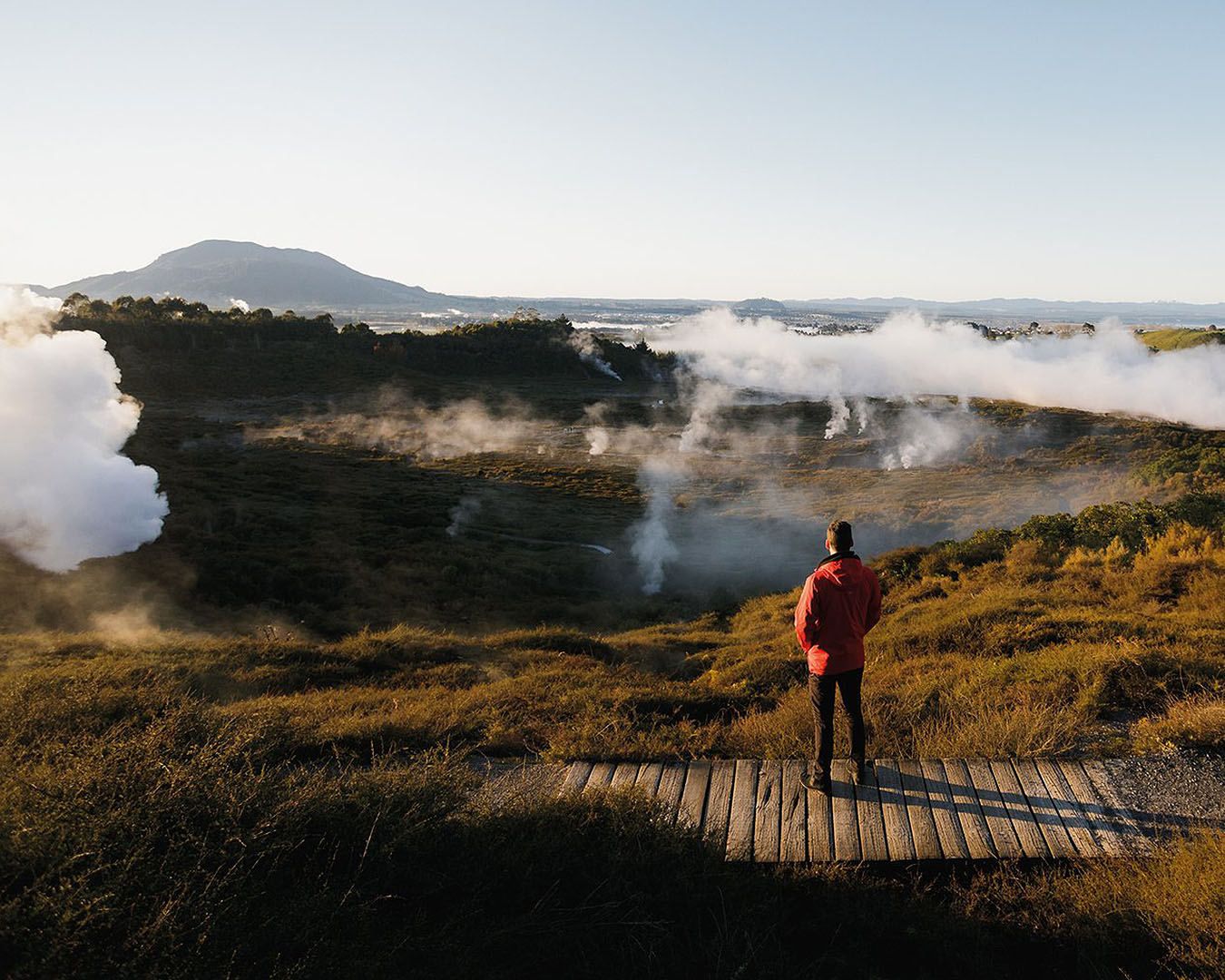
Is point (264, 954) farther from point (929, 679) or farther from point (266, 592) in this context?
point (266, 592)

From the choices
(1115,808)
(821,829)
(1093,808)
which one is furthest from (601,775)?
(1115,808)

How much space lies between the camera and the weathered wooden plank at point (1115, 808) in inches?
180

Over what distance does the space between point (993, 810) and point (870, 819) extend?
2.84ft

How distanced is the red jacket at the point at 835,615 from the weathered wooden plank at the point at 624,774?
165 cm

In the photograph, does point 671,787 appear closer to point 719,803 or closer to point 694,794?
point 694,794

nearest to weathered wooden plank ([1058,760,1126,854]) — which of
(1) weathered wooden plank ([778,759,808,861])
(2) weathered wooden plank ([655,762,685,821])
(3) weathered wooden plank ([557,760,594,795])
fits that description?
(1) weathered wooden plank ([778,759,808,861])

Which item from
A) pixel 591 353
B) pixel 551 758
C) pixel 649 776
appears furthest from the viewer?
pixel 591 353

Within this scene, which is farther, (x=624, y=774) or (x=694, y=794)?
(x=624, y=774)

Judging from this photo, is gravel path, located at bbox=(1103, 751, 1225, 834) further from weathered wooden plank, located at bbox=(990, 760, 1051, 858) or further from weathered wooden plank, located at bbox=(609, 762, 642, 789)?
weathered wooden plank, located at bbox=(609, 762, 642, 789)

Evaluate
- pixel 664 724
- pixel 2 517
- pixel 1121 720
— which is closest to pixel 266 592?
pixel 2 517

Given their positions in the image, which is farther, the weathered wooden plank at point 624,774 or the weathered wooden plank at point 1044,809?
the weathered wooden plank at point 624,774

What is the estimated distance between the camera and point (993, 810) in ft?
16.2

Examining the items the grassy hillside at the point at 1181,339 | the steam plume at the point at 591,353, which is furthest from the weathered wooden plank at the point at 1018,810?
the grassy hillside at the point at 1181,339

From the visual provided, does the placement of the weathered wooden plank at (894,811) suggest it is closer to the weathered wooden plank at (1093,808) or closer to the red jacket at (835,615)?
the red jacket at (835,615)
